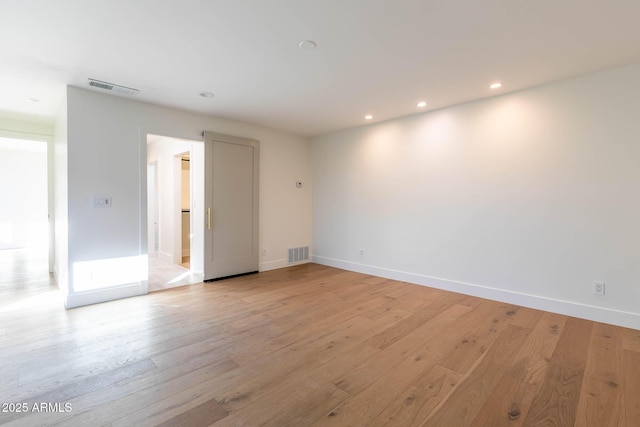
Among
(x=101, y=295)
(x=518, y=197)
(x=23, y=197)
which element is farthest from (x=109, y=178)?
(x=23, y=197)

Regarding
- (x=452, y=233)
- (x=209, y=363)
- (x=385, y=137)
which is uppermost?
(x=385, y=137)

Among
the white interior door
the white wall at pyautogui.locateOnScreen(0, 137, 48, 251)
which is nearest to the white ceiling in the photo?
the white interior door

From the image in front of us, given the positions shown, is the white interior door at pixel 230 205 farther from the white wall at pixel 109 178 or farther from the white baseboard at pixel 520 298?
the white baseboard at pixel 520 298

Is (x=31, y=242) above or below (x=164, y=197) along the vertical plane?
below

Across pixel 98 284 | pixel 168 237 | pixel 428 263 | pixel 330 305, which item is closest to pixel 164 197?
pixel 168 237

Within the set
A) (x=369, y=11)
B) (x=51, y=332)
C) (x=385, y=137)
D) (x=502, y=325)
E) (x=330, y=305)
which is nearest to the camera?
(x=369, y=11)

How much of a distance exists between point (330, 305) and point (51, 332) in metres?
2.83

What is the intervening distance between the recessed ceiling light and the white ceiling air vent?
2.31 m

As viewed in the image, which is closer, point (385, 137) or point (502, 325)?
point (502, 325)

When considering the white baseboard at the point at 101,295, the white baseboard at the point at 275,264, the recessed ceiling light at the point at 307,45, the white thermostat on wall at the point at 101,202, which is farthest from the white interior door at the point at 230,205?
the recessed ceiling light at the point at 307,45

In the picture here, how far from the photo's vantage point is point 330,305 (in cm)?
348

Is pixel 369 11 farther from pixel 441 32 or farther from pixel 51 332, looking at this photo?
pixel 51 332

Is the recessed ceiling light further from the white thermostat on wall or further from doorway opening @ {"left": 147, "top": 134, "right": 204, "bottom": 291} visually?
the white thermostat on wall

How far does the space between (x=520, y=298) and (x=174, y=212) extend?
615cm
